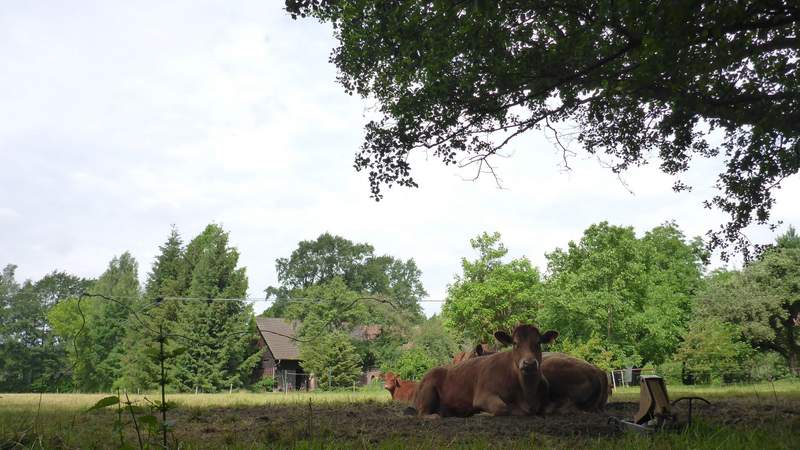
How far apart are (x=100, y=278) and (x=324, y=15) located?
7253 centimetres

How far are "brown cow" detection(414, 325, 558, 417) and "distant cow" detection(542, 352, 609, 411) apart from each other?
0.44 metres

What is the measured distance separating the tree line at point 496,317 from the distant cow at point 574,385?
19.8 metres

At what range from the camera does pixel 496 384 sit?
834 cm

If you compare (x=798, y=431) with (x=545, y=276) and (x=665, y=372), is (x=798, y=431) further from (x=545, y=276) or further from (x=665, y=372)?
(x=545, y=276)

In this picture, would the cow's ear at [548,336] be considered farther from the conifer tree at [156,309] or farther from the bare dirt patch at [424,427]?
the conifer tree at [156,309]

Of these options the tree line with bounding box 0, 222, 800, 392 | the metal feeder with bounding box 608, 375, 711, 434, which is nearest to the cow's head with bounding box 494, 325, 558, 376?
the metal feeder with bounding box 608, 375, 711, 434

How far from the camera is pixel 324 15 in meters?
10.9

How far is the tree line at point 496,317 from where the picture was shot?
36.2 m

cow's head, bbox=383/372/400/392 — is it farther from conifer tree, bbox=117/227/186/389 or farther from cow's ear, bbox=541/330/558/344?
conifer tree, bbox=117/227/186/389

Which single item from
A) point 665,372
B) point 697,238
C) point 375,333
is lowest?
point 665,372

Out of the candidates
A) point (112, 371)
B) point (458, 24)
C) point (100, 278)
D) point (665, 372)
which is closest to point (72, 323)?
point (100, 278)

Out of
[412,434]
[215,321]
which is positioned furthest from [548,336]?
[215,321]

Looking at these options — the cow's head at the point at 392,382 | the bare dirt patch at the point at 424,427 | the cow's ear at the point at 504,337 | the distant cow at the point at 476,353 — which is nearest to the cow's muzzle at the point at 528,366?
the bare dirt patch at the point at 424,427

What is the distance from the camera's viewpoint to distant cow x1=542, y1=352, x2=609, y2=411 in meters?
8.47
